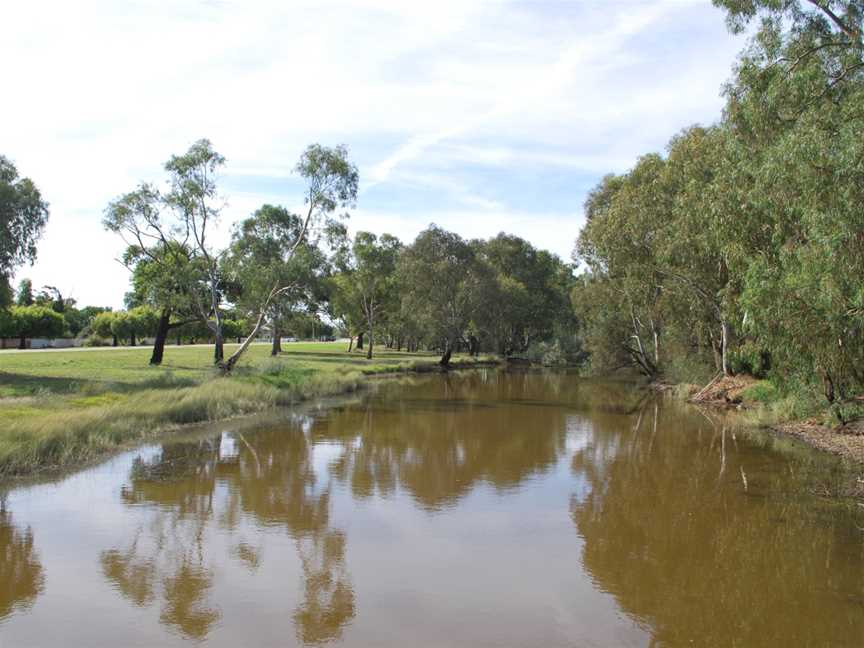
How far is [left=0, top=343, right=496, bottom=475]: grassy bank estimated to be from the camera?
600 inches

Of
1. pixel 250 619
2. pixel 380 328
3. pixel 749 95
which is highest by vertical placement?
pixel 749 95

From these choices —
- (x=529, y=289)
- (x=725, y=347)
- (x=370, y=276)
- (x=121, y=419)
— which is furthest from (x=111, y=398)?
(x=529, y=289)

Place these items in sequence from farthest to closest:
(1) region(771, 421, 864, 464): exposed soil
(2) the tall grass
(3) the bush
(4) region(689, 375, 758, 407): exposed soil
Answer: (3) the bush
(4) region(689, 375, 758, 407): exposed soil
(1) region(771, 421, 864, 464): exposed soil
(2) the tall grass

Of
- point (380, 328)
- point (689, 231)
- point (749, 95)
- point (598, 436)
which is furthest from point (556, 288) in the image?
point (749, 95)

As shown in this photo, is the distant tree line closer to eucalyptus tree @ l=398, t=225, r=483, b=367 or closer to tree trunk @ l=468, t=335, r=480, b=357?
eucalyptus tree @ l=398, t=225, r=483, b=367

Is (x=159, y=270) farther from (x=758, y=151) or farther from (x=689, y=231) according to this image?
(x=758, y=151)

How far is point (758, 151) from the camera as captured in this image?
1745 centimetres

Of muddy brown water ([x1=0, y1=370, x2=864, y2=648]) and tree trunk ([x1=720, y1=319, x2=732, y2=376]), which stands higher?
tree trunk ([x1=720, y1=319, x2=732, y2=376])

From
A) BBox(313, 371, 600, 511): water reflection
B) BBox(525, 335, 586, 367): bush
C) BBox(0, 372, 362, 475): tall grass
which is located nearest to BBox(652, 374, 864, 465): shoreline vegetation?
BBox(313, 371, 600, 511): water reflection

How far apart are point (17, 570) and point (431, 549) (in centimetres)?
591

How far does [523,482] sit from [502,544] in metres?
4.93

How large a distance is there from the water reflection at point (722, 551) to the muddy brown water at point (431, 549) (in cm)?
5

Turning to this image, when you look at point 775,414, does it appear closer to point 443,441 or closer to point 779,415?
point 779,415

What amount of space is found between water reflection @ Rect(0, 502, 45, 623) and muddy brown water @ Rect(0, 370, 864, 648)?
0.14 ft
